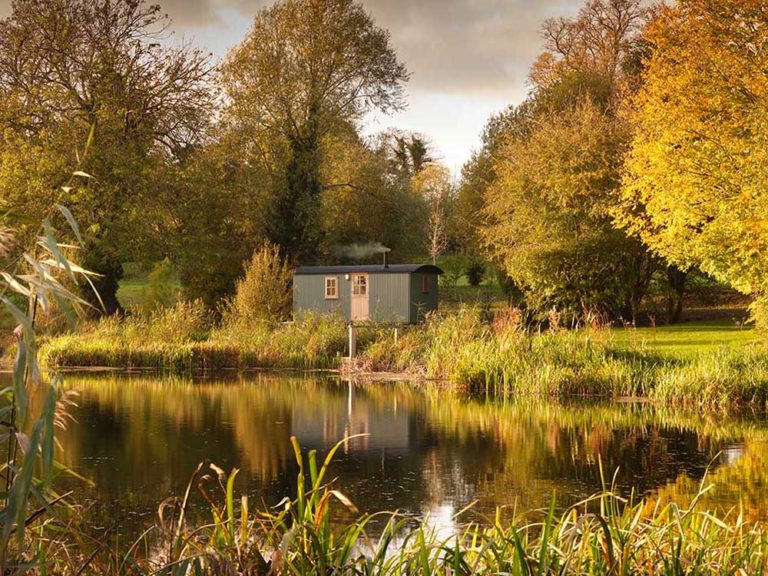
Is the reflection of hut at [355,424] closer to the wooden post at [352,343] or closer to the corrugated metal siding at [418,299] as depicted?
the wooden post at [352,343]

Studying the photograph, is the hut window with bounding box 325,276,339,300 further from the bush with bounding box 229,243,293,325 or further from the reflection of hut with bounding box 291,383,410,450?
the reflection of hut with bounding box 291,383,410,450

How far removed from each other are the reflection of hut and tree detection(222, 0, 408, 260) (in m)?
17.9

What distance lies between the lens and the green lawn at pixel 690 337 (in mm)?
20297

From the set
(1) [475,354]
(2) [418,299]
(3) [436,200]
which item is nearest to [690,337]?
(1) [475,354]

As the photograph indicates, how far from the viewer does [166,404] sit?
53.1ft

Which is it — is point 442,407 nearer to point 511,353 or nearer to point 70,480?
point 511,353

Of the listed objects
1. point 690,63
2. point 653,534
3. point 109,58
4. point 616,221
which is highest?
point 109,58

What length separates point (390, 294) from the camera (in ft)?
102

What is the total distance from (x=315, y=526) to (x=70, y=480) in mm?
5964

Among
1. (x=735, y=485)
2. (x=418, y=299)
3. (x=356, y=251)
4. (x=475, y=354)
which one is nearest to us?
(x=735, y=485)

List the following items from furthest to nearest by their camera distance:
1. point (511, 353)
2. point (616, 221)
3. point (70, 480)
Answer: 1. point (616, 221)
2. point (511, 353)
3. point (70, 480)

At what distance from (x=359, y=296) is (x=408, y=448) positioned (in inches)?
764

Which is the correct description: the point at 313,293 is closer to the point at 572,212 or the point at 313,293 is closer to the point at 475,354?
the point at 572,212

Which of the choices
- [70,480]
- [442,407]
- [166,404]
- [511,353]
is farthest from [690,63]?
[70,480]
